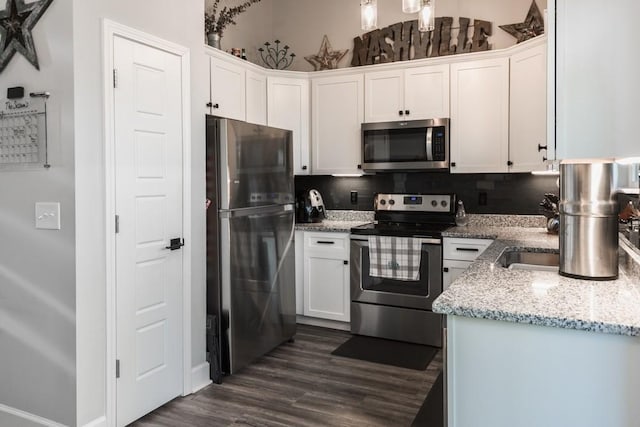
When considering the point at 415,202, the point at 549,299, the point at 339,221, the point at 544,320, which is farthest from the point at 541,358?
the point at 339,221

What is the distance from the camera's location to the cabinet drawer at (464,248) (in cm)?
360

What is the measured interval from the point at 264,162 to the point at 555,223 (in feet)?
6.98

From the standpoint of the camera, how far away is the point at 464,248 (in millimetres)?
3645

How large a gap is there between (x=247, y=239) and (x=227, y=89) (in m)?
1.21

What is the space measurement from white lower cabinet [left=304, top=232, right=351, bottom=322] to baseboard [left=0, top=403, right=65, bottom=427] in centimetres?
226

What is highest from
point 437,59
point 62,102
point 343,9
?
point 343,9

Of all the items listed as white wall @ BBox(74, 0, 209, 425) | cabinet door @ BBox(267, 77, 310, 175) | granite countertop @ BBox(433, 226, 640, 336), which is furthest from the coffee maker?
granite countertop @ BBox(433, 226, 640, 336)

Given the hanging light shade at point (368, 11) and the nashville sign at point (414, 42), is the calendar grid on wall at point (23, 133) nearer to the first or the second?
the hanging light shade at point (368, 11)

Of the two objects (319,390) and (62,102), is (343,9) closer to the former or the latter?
(62,102)

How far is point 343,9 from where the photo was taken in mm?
4672

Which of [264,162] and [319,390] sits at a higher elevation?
[264,162]

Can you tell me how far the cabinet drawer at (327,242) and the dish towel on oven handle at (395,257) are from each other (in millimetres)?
262

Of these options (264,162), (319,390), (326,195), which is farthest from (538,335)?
(326,195)

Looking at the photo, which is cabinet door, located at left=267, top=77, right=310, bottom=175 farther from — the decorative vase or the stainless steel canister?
the stainless steel canister
